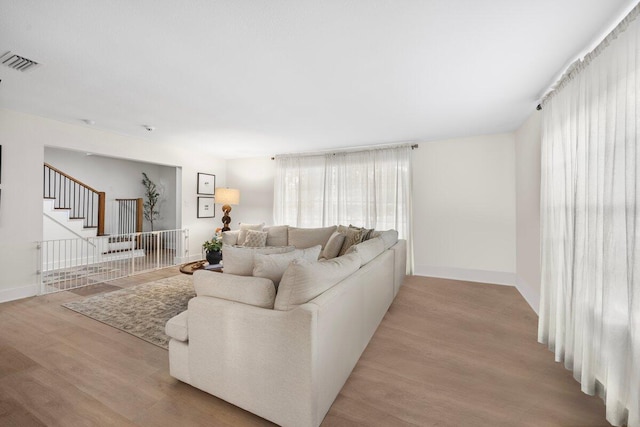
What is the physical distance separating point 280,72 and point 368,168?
124 inches

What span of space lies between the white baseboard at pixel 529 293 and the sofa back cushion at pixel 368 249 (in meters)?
1.92

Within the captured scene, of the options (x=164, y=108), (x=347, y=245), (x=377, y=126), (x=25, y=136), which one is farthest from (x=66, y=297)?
(x=377, y=126)

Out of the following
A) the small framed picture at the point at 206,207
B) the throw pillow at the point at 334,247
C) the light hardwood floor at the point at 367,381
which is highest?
the small framed picture at the point at 206,207

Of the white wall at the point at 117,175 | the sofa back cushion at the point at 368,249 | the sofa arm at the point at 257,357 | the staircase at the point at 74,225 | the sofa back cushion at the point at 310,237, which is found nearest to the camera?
the sofa arm at the point at 257,357

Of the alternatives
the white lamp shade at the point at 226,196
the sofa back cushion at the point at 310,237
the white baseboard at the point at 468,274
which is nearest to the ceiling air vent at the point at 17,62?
the sofa back cushion at the point at 310,237

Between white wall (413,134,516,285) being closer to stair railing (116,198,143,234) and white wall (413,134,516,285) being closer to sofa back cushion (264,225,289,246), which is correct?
sofa back cushion (264,225,289,246)

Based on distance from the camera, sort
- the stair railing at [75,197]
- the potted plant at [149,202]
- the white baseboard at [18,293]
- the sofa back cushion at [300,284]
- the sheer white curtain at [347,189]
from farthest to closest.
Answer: the potted plant at [149,202] < the stair railing at [75,197] < the sheer white curtain at [347,189] < the white baseboard at [18,293] < the sofa back cushion at [300,284]

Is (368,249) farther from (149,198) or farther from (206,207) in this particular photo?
(149,198)

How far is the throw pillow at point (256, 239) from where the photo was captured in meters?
4.80

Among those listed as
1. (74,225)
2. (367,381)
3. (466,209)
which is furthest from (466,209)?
(74,225)

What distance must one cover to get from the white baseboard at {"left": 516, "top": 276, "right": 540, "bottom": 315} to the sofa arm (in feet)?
10.2

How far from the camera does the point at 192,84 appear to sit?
2.64 metres

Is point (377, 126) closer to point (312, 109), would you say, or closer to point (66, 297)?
point (312, 109)

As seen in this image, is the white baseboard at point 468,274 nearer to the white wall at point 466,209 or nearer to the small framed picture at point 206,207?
the white wall at point 466,209
